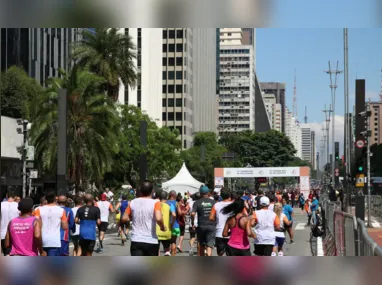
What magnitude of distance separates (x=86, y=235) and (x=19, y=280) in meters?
9.31

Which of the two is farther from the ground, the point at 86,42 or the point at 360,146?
the point at 86,42

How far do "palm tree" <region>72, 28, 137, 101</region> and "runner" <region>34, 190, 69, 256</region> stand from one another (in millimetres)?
39235

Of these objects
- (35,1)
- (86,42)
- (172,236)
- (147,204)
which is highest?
(86,42)

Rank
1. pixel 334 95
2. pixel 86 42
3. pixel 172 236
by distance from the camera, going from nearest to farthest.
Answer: pixel 172 236
pixel 86 42
pixel 334 95

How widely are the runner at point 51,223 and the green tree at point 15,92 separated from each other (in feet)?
135

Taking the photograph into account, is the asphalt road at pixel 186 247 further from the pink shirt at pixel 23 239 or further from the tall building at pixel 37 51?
the tall building at pixel 37 51

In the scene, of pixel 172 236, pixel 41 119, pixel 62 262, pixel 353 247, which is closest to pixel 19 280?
pixel 62 262

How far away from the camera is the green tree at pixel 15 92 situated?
180ft

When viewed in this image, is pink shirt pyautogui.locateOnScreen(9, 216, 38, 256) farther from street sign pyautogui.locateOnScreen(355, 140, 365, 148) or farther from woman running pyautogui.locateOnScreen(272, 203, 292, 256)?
street sign pyautogui.locateOnScreen(355, 140, 365, 148)

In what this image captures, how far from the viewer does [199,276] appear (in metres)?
8.12

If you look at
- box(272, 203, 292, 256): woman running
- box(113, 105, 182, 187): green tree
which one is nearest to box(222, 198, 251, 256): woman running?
box(272, 203, 292, 256): woman running

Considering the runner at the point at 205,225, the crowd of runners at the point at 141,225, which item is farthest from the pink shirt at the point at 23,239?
the runner at the point at 205,225

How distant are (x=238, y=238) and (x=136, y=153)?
2007 inches

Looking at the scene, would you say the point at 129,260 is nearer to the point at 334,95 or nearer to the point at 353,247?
the point at 353,247
